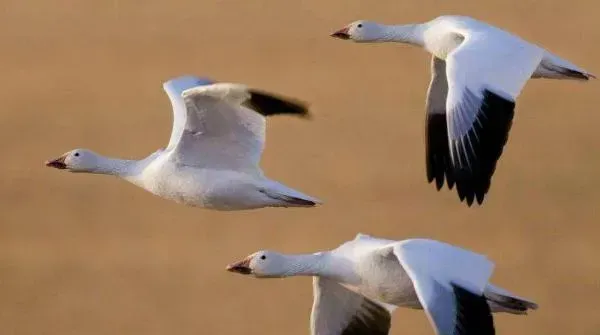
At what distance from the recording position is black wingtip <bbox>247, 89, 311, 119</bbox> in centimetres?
895

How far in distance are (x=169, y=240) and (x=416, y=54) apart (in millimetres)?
2103

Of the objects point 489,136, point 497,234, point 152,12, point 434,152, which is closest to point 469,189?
point 489,136

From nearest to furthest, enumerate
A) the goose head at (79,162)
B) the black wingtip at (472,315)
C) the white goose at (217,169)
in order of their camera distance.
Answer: the black wingtip at (472,315) → the white goose at (217,169) → the goose head at (79,162)

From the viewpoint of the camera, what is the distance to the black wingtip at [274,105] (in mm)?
8953

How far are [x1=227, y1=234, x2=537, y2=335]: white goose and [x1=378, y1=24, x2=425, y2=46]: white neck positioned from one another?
4.39 feet

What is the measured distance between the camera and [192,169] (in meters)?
9.72

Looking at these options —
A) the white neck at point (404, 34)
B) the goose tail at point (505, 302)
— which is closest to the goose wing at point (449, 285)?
the goose tail at point (505, 302)

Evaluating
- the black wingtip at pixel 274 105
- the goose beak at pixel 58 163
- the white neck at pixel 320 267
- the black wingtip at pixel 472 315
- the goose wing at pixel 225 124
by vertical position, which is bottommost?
the goose beak at pixel 58 163

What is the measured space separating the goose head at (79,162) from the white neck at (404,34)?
1463mm

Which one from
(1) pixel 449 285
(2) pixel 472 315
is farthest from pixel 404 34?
(2) pixel 472 315

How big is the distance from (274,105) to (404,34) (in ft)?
4.30

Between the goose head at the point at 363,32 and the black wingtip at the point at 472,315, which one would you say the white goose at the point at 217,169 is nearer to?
the goose head at the point at 363,32

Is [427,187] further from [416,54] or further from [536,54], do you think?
[536,54]

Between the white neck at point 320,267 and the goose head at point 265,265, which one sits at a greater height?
the white neck at point 320,267
